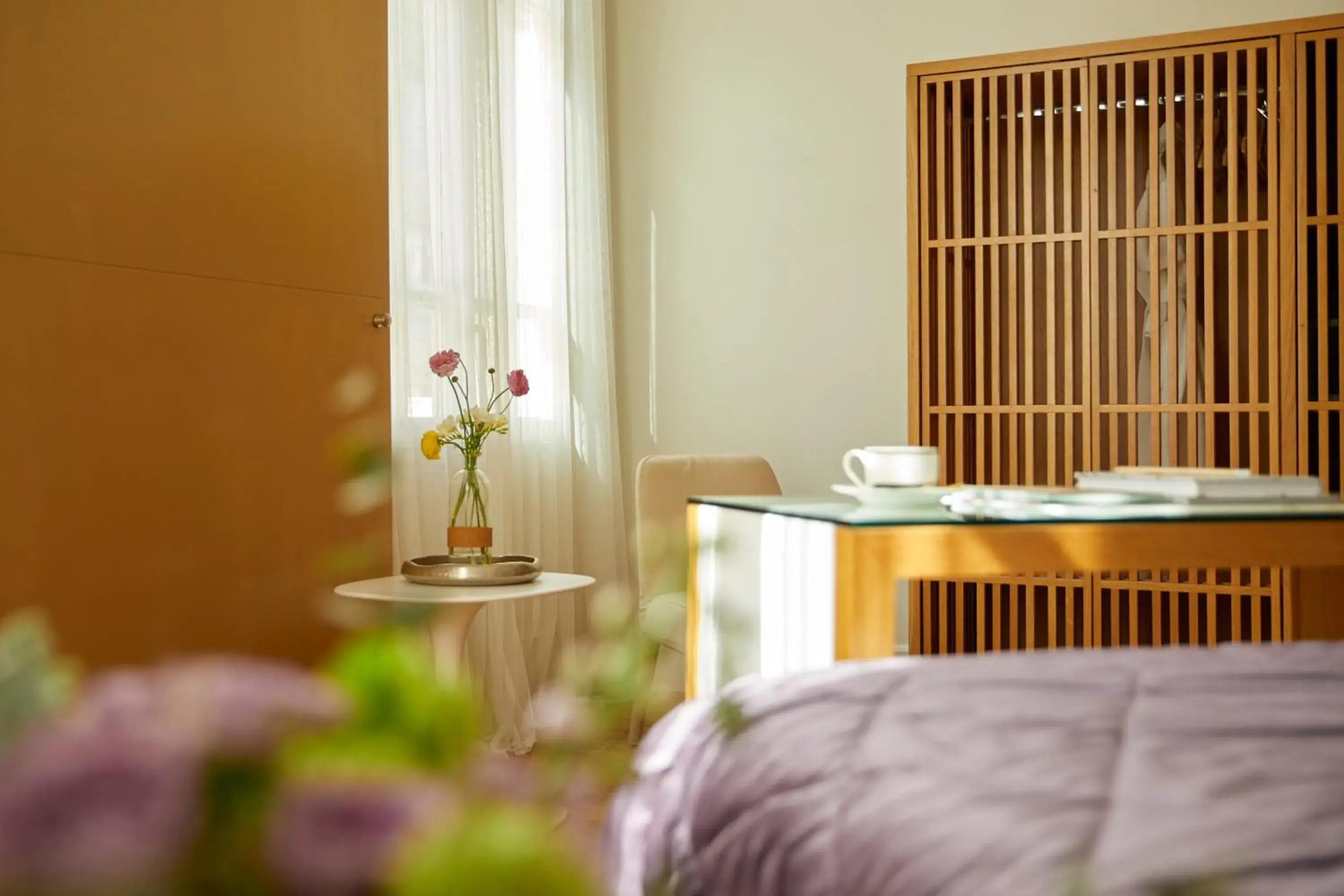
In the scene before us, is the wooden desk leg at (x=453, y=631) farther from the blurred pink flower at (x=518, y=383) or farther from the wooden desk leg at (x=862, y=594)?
the wooden desk leg at (x=862, y=594)

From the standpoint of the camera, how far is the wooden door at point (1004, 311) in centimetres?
389

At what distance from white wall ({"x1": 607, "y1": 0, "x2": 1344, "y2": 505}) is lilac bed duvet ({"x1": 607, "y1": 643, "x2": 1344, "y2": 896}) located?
11.1ft

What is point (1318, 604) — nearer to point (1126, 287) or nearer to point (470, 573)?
point (470, 573)

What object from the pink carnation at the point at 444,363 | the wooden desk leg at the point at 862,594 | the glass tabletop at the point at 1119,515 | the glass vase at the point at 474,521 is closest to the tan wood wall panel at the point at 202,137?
the pink carnation at the point at 444,363

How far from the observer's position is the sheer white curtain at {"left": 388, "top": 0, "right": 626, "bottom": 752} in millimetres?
3539

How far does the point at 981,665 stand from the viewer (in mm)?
1143

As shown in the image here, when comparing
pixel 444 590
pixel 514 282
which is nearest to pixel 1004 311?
pixel 514 282

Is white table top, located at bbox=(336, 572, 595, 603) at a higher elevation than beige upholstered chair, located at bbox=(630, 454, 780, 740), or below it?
below

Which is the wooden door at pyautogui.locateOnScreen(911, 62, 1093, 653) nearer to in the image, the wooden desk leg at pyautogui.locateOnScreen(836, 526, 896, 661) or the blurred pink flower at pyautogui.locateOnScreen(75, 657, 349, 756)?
the wooden desk leg at pyautogui.locateOnScreen(836, 526, 896, 661)

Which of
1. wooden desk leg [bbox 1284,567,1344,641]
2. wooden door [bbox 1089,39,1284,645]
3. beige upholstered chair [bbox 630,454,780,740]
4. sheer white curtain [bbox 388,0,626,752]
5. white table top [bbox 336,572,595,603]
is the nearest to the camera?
wooden desk leg [bbox 1284,567,1344,641]

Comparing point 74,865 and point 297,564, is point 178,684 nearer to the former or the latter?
point 74,865

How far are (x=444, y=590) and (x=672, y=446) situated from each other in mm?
2257

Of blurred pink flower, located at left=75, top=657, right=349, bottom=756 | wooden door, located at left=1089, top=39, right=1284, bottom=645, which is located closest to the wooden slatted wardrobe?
wooden door, located at left=1089, top=39, right=1284, bottom=645

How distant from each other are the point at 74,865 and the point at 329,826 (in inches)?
1.4
